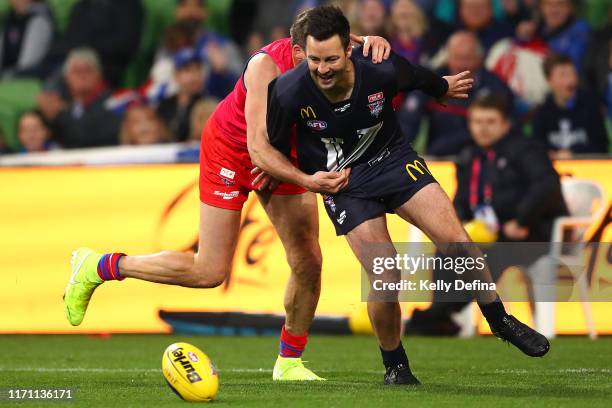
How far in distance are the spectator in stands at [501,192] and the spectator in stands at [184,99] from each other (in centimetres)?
410

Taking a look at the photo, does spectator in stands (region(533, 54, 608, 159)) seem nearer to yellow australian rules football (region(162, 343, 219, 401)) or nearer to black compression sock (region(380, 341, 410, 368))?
black compression sock (region(380, 341, 410, 368))

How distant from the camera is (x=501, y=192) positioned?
38.1ft

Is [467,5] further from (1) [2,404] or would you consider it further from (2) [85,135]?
(1) [2,404]

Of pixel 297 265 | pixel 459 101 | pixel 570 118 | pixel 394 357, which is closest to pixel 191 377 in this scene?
pixel 394 357

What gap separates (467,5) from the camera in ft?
48.0

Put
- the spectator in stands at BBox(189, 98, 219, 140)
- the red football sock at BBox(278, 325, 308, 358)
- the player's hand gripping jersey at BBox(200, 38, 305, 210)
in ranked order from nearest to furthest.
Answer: the player's hand gripping jersey at BBox(200, 38, 305, 210) < the red football sock at BBox(278, 325, 308, 358) < the spectator in stands at BBox(189, 98, 219, 140)

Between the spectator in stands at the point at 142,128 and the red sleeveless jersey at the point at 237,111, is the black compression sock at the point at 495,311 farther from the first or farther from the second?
the spectator in stands at the point at 142,128

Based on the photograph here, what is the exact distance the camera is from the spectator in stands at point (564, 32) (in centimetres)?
1434

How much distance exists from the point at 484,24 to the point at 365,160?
7.27 m

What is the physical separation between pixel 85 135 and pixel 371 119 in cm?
824

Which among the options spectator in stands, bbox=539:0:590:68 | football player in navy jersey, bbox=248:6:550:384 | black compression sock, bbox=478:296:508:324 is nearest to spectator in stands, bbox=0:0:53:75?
spectator in stands, bbox=539:0:590:68

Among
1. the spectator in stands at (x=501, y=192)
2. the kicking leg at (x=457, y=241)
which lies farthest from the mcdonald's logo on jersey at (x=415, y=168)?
the spectator in stands at (x=501, y=192)

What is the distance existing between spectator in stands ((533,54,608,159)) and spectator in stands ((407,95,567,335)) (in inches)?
61.4

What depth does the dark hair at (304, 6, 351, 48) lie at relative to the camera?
7.18 m
